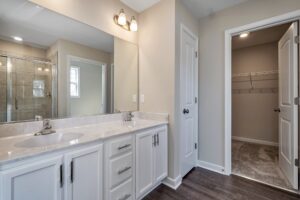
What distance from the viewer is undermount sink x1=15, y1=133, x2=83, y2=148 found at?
3.82 ft

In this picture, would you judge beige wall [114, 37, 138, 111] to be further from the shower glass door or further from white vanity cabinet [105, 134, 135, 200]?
the shower glass door

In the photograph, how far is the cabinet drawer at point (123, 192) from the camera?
135 cm

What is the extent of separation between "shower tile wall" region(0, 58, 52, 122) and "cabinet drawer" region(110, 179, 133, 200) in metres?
0.99

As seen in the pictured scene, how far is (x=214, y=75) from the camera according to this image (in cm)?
236

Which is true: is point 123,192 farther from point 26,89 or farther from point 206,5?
point 206,5

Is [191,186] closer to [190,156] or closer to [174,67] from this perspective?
[190,156]

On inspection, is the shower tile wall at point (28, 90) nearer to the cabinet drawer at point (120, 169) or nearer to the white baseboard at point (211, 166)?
the cabinet drawer at point (120, 169)

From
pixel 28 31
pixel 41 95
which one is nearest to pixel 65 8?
pixel 28 31

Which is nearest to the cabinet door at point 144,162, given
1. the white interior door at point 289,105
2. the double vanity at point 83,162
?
the double vanity at point 83,162

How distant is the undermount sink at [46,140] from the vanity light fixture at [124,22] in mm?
1534

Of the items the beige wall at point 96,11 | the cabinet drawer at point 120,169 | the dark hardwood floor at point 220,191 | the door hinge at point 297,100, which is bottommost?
the dark hardwood floor at point 220,191

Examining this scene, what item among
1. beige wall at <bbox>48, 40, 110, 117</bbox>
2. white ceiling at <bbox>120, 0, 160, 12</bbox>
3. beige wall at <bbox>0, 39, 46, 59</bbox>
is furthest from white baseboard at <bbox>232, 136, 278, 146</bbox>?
beige wall at <bbox>0, 39, 46, 59</bbox>

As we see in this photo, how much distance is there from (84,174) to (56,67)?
109 centimetres

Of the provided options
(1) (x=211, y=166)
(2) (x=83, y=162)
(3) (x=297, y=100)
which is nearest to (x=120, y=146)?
(2) (x=83, y=162)
